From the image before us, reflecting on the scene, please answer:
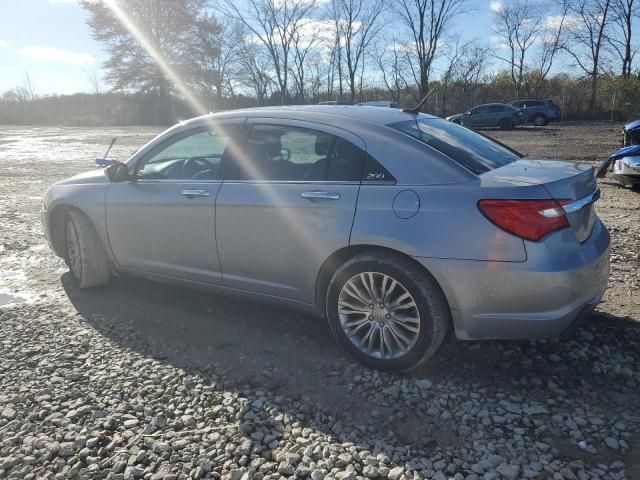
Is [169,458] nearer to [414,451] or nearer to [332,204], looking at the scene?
[414,451]

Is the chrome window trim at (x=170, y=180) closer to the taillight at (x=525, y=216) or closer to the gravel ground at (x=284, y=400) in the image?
the gravel ground at (x=284, y=400)

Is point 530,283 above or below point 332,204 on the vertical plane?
below

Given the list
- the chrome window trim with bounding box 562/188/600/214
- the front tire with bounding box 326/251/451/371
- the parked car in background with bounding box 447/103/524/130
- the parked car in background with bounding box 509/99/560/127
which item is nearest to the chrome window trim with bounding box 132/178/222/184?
the front tire with bounding box 326/251/451/371

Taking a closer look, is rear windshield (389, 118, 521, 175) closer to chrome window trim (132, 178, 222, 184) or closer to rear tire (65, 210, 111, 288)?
chrome window trim (132, 178, 222, 184)

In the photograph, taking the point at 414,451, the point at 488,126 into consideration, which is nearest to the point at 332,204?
the point at 414,451

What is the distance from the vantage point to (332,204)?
318cm

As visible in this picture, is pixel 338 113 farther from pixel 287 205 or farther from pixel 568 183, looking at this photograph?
pixel 568 183

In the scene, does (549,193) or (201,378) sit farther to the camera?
(201,378)

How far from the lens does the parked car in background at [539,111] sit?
29688 mm

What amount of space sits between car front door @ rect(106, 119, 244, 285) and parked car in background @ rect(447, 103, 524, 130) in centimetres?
2661

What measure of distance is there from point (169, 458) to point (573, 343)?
2620mm

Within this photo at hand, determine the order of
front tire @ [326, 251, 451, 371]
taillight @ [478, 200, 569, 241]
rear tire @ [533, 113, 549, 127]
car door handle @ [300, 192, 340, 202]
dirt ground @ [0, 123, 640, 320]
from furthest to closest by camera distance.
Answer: rear tire @ [533, 113, 549, 127] < dirt ground @ [0, 123, 640, 320] < car door handle @ [300, 192, 340, 202] < front tire @ [326, 251, 451, 371] < taillight @ [478, 200, 569, 241]

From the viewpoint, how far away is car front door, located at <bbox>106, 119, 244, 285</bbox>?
3.78 meters

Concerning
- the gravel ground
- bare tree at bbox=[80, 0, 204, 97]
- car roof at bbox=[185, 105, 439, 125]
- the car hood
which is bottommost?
the gravel ground
